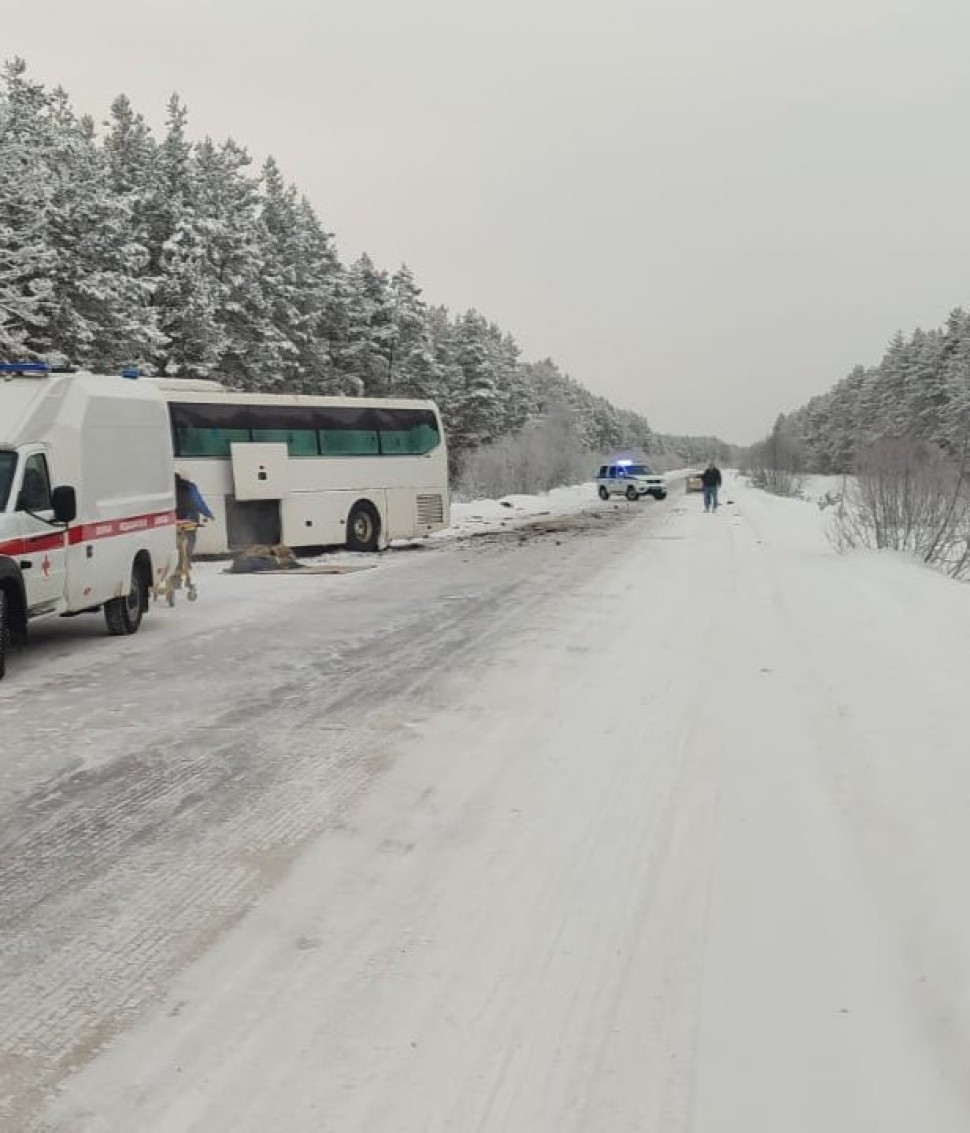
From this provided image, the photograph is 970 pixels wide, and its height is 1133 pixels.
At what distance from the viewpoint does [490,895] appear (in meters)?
3.88

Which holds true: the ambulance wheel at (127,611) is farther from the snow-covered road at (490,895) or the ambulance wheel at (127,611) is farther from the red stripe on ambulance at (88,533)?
the snow-covered road at (490,895)

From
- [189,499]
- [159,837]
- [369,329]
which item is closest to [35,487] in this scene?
[159,837]

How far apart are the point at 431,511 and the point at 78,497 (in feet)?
46.7

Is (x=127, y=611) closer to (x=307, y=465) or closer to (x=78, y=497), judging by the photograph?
(x=78, y=497)

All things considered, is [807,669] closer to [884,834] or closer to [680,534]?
[884,834]

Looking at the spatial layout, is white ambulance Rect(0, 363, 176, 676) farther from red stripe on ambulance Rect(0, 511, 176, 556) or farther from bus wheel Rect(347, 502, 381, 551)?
bus wheel Rect(347, 502, 381, 551)

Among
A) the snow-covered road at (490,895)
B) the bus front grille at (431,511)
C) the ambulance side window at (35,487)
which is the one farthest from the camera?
the bus front grille at (431,511)

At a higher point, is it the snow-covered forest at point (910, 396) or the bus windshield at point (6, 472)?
the snow-covered forest at point (910, 396)

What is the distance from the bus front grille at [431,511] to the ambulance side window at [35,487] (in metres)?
14.2

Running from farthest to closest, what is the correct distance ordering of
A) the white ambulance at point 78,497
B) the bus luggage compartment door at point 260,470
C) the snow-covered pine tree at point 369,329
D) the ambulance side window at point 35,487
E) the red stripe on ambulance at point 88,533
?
1. the snow-covered pine tree at point 369,329
2. the bus luggage compartment door at point 260,470
3. the ambulance side window at point 35,487
4. the white ambulance at point 78,497
5. the red stripe on ambulance at point 88,533

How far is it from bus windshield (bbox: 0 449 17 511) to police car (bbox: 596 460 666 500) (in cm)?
4427

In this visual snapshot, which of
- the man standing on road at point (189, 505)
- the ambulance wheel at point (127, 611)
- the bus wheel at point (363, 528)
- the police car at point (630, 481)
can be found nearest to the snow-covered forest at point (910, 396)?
the police car at point (630, 481)

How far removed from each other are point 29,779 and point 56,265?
26040 millimetres

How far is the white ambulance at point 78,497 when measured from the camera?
8477 mm
